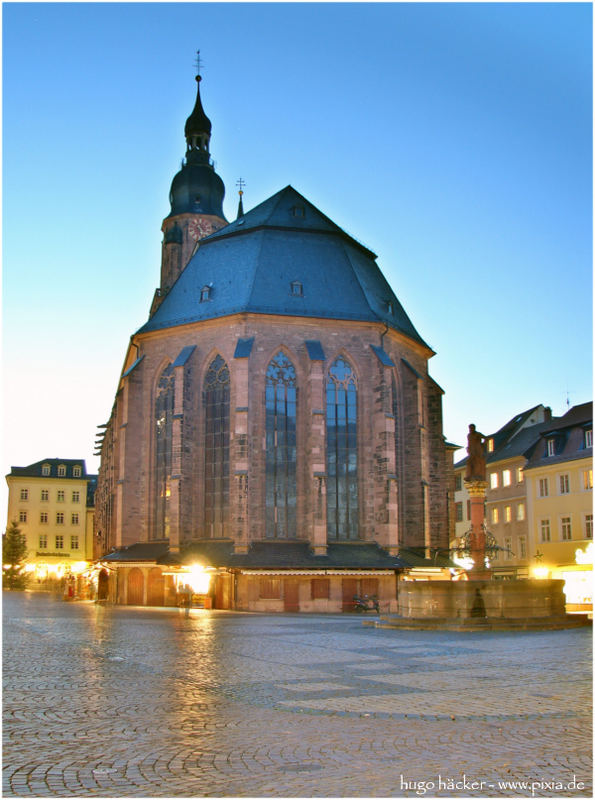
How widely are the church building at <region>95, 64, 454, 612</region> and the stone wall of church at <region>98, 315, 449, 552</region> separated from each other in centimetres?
7

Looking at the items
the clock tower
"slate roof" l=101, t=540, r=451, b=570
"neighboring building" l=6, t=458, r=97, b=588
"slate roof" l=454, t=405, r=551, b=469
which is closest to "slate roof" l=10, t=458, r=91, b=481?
"neighboring building" l=6, t=458, r=97, b=588

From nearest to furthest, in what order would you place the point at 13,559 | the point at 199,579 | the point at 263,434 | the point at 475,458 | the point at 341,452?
1. the point at 475,458
2. the point at 199,579
3. the point at 263,434
4. the point at 341,452
5. the point at 13,559

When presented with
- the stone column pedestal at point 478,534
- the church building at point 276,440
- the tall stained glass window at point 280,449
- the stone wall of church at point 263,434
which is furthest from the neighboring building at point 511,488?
the stone column pedestal at point 478,534

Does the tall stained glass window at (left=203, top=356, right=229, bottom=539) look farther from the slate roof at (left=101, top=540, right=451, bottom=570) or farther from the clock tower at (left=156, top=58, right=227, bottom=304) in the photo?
the clock tower at (left=156, top=58, right=227, bottom=304)

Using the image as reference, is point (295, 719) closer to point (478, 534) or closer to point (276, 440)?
point (478, 534)

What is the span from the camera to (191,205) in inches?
2586

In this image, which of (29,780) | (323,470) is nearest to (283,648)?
(29,780)

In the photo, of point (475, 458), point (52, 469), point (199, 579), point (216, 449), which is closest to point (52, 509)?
point (52, 469)

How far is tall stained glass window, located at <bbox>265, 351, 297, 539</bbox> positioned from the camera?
41.8 meters

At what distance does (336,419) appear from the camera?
43.2 meters

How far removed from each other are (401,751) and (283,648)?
36.2 ft

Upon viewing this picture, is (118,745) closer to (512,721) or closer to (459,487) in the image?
(512,721)

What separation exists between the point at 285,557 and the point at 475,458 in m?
15.6

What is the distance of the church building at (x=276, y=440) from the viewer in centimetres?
4034
